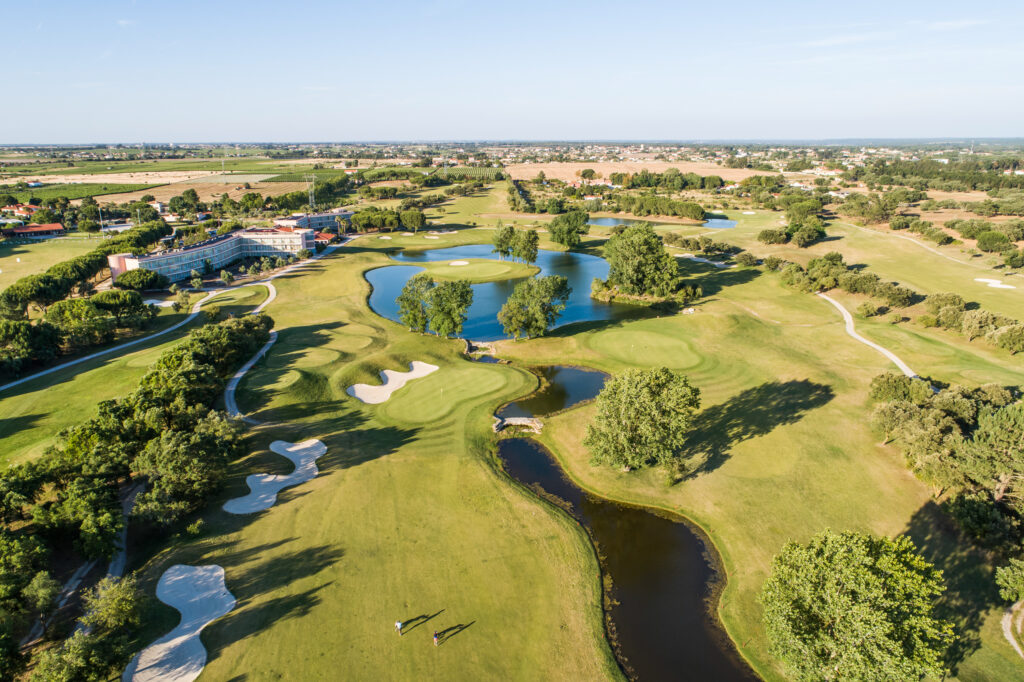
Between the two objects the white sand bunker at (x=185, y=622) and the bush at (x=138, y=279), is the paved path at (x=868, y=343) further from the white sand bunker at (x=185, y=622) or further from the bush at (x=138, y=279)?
the bush at (x=138, y=279)

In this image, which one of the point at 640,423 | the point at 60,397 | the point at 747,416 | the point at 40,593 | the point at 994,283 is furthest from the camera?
the point at 994,283

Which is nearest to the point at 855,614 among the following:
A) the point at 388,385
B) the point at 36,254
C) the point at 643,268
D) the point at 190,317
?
the point at 388,385

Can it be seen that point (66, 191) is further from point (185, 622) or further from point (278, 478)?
point (185, 622)

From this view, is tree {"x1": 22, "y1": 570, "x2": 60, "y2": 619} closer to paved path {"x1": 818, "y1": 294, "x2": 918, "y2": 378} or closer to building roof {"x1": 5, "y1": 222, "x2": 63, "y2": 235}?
paved path {"x1": 818, "y1": 294, "x2": 918, "y2": 378}

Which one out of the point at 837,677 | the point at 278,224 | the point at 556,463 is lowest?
the point at 556,463

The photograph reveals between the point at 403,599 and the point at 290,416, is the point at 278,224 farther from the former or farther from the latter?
the point at 403,599

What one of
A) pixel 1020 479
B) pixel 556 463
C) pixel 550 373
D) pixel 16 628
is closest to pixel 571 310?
pixel 550 373
